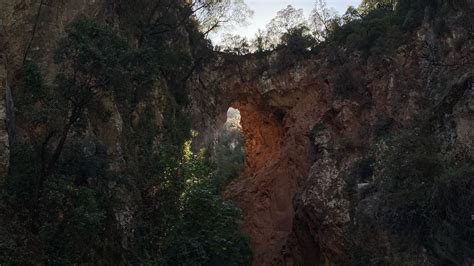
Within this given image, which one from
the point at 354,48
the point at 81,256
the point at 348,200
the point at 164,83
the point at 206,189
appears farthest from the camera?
the point at 354,48

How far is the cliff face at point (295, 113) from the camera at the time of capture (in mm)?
15242

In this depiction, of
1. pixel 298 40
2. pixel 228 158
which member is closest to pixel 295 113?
pixel 298 40

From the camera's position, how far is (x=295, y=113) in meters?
28.9

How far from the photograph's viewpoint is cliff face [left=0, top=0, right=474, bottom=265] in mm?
15242

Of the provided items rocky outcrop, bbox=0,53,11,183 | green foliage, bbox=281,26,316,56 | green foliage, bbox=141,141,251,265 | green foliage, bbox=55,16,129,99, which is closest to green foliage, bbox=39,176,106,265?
rocky outcrop, bbox=0,53,11,183

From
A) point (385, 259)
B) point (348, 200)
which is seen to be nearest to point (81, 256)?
point (385, 259)

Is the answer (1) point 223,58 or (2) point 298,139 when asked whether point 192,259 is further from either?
(1) point 223,58

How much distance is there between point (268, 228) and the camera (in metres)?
27.7

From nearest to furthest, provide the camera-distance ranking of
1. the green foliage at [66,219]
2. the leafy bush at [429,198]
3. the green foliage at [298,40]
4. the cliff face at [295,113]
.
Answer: the leafy bush at [429,198]
the green foliage at [66,219]
the cliff face at [295,113]
the green foliage at [298,40]

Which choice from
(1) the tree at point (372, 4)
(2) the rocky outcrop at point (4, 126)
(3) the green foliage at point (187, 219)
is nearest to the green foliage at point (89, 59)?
(2) the rocky outcrop at point (4, 126)

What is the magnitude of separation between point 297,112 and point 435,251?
1875 centimetres

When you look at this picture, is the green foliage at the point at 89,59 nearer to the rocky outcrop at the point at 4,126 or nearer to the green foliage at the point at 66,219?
the rocky outcrop at the point at 4,126

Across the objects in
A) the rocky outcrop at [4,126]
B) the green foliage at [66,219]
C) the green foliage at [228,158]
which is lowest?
the green foliage at [66,219]

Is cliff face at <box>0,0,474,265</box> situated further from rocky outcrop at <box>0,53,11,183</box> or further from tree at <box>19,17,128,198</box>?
tree at <box>19,17,128,198</box>
